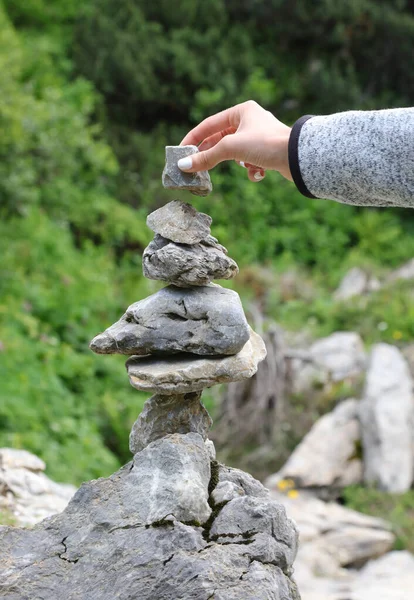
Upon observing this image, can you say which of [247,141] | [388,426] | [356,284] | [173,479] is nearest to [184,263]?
[247,141]

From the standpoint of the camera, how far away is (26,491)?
5.36 meters

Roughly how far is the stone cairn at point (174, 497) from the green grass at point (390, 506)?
5.12 metres

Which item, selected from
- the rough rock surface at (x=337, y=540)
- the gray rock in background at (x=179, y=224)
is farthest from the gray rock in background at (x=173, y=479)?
the rough rock surface at (x=337, y=540)

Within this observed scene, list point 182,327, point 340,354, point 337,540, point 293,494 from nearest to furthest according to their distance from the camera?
point 182,327 → point 337,540 → point 293,494 → point 340,354

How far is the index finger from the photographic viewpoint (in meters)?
3.23

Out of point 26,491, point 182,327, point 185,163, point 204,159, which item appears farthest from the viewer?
point 26,491

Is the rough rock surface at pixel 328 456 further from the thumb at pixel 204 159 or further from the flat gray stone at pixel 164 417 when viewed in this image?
the thumb at pixel 204 159

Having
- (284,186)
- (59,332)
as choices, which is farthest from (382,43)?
(59,332)

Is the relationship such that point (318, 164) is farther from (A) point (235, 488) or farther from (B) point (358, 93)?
(B) point (358, 93)

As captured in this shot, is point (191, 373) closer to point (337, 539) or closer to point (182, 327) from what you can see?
point (182, 327)

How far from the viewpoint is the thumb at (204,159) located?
2.96 metres

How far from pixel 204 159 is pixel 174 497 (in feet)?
4.62

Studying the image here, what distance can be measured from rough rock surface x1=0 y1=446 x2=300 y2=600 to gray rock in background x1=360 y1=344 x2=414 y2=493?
5996mm

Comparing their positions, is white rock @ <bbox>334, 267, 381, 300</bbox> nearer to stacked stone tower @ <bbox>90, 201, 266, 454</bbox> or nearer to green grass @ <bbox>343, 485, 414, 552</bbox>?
green grass @ <bbox>343, 485, 414, 552</bbox>
